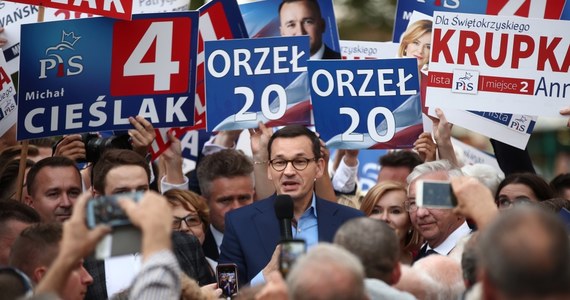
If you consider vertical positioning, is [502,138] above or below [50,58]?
below

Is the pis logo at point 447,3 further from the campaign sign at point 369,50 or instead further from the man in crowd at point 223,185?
the man in crowd at point 223,185

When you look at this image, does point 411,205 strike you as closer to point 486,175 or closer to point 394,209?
point 394,209

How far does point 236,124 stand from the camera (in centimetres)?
862

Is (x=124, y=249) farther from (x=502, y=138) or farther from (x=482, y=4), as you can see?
(x=482, y=4)

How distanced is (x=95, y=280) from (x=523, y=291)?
12.8 feet

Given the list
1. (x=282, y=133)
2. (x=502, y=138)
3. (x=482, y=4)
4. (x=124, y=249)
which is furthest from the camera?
(x=482, y=4)

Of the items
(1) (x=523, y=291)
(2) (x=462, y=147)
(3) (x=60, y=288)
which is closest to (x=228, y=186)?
(2) (x=462, y=147)

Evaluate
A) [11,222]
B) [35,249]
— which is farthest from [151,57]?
[35,249]

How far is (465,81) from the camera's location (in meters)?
8.73

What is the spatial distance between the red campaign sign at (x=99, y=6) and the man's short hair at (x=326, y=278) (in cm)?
466

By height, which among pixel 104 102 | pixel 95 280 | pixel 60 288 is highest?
pixel 104 102

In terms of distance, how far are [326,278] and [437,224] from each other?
4008 mm

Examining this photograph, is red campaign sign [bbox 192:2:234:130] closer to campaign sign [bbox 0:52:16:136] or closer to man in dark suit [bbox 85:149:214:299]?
campaign sign [bbox 0:52:16:136]

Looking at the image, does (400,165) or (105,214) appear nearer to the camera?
(105,214)
